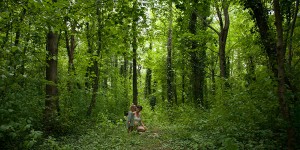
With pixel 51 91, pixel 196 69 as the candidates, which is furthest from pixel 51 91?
pixel 196 69

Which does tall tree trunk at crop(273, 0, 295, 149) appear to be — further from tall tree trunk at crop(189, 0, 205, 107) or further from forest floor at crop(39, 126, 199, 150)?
tall tree trunk at crop(189, 0, 205, 107)

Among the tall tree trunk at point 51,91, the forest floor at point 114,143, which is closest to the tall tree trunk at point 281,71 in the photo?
the forest floor at point 114,143

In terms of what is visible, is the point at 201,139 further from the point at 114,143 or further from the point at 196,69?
the point at 196,69

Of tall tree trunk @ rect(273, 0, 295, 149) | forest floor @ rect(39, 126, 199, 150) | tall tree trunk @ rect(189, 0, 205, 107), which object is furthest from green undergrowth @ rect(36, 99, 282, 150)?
tall tree trunk @ rect(189, 0, 205, 107)

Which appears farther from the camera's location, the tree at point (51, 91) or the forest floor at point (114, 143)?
the tree at point (51, 91)

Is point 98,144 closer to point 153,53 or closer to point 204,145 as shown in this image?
point 204,145

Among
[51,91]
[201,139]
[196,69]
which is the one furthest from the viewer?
[196,69]

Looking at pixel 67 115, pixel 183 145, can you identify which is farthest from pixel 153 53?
pixel 183 145

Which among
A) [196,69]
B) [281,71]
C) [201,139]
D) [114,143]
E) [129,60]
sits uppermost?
[196,69]

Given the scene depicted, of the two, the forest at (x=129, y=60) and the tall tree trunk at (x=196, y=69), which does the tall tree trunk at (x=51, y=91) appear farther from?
the tall tree trunk at (x=196, y=69)

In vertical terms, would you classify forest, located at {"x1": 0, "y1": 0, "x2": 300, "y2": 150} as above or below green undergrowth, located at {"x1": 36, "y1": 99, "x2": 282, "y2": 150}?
above

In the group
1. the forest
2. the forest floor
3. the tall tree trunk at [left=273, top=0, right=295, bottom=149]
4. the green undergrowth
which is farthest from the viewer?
the forest floor

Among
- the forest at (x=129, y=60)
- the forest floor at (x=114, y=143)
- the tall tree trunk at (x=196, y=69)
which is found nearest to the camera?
the forest at (x=129, y=60)

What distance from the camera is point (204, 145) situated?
7.77 meters
